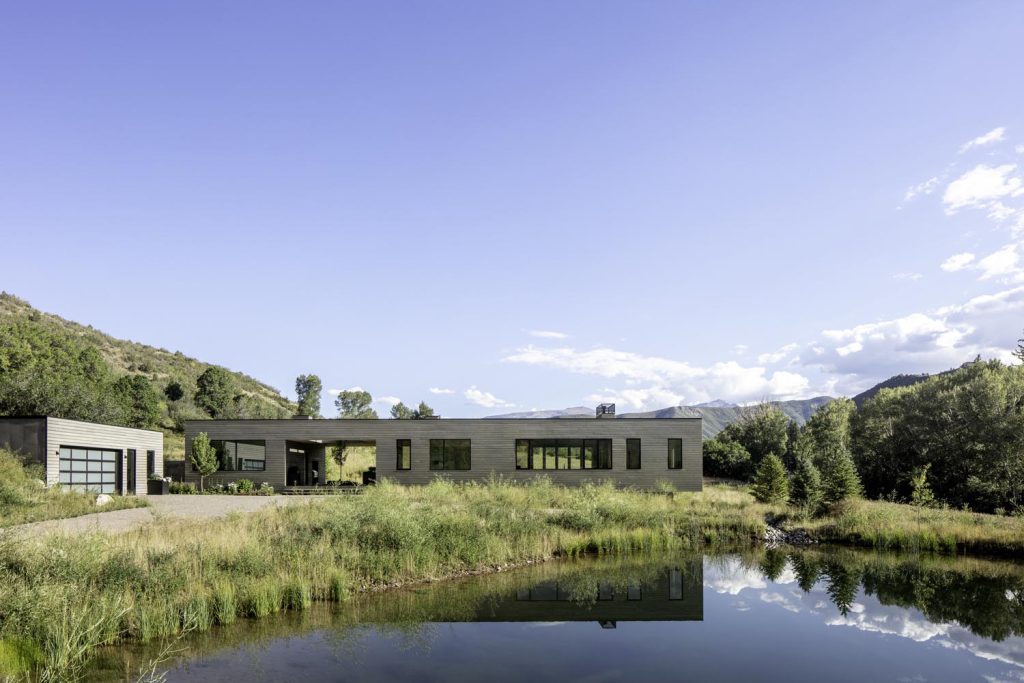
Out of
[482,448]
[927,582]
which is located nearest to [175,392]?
[482,448]

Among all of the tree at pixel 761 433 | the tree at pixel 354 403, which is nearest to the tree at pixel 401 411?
the tree at pixel 354 403

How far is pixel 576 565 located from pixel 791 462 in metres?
28.4

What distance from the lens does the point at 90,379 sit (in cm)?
4128

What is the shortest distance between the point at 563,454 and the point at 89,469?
672 inches

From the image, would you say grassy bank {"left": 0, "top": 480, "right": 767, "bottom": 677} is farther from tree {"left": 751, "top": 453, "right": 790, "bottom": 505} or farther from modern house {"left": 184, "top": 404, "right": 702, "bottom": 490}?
modern house {"left": 184, "top": 404, "right": 702, "bottom": 490}

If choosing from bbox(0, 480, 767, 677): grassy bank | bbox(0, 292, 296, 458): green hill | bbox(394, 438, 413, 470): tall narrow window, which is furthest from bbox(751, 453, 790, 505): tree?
bbox(0, 292, 296, 458): green hill

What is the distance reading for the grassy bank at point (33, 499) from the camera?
54.8 feet

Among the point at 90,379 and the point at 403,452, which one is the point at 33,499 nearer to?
the point at 403,452

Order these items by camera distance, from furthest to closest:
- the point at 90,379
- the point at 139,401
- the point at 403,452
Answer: the point at 90,379
the point at 139,401
the point at 403,452

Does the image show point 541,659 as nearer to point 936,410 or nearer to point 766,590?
point 766,590

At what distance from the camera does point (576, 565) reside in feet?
51.9

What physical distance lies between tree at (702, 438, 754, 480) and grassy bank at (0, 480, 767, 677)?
61.1 feet

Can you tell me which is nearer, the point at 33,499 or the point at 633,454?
the point at 33,499

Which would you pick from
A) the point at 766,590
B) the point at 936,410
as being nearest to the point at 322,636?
the point at 766,590
